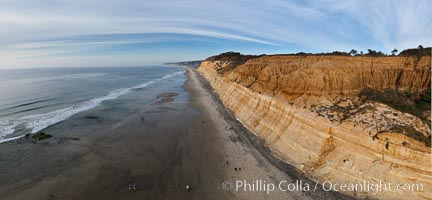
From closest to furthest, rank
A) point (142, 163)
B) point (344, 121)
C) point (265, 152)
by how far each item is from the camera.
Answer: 1. point (344, 121)
2. point (142, 163)
3. point (265, 152)

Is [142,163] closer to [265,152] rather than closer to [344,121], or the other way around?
[265,152]

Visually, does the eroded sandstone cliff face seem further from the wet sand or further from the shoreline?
the wet sand

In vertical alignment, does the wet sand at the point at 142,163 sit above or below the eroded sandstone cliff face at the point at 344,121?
below

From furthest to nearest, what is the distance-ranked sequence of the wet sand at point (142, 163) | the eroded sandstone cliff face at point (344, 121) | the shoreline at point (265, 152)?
the wet sand at point (142, 163) → the shoreline at point (265, 152) → the eroded sandstone cliff face at point (344, 121)

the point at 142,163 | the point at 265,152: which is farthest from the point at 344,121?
the point at 142,163

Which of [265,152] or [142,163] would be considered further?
[265,152]

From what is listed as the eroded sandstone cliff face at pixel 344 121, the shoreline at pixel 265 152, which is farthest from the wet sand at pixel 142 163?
the eroded sandstone cliff face at pixel 344 121

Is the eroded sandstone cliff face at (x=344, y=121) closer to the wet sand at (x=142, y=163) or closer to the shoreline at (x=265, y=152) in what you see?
the shoreline at (x=265, y=152)
